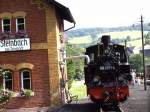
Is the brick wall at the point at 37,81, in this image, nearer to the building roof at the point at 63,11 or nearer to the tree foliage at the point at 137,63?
the building roof at the point at 63,11

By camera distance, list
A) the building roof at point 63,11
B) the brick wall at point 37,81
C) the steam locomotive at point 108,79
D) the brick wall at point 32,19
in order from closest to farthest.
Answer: the steam locomotive at point 108,79 → the building roof at point 63,11 → the brick wall at point 37,81 → the brick wall at point 32,19

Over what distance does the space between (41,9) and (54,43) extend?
2126 millimetres

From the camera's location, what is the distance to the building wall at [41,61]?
27094 mm

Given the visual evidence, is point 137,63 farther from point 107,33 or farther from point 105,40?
point 107,33

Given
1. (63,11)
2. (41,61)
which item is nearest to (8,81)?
(41,61)

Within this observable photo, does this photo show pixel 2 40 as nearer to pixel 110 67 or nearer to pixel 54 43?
pixel 54 43

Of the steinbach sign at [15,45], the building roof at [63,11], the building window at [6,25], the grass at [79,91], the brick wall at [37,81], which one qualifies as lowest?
the grass at [79,91]

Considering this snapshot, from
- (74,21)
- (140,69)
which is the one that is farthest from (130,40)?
(74,21)

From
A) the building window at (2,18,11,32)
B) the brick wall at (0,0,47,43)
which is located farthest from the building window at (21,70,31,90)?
the building window at (2,18,11,32)

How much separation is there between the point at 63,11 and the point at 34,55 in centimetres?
364

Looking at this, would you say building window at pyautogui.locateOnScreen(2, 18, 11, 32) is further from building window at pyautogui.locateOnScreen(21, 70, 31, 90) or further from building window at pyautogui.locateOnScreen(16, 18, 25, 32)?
building window at pyautogui.locateOnScreen(21, 70, 31, 90)

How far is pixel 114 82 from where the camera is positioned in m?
23.5

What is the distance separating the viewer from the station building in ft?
88.9

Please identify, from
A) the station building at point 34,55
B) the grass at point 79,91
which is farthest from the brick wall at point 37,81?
the grass at point 79,91
